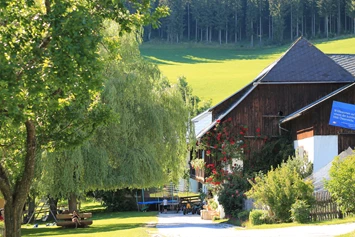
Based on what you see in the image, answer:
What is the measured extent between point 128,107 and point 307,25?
111101mm

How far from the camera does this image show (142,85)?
31016mm

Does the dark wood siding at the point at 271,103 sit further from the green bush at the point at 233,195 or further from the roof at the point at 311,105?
the green bush at the point at 233,195

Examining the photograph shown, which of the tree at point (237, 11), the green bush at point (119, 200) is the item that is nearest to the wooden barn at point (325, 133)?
the green bush at point (119, 200)

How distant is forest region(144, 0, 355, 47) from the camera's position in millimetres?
129375

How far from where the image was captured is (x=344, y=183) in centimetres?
2031

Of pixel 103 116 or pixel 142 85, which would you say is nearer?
pixel 103 116

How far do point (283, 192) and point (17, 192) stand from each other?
1229cm

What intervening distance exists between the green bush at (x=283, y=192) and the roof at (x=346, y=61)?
45.7 feet

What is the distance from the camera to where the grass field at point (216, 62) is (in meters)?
92.1

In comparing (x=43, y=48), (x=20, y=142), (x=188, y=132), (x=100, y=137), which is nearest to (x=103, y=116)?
(x=20, y=142)

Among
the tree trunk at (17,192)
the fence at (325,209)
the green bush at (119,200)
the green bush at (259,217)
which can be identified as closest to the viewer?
the tree trunk at (17,192)

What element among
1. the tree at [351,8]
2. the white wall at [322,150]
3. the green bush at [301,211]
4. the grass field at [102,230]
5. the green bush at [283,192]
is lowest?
the grass field at [102,230]

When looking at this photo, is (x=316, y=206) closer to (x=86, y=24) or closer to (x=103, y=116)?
(x=103, y=116)

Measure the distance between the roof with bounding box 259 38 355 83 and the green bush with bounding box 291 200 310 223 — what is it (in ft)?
41.1
